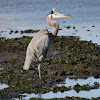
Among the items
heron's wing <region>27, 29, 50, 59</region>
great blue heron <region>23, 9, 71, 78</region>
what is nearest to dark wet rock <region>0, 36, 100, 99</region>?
great blue heron <region>23, 9, 71, 78</region>

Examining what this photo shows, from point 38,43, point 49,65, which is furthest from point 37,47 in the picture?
point 49,65

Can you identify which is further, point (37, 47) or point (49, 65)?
point (49, 65)

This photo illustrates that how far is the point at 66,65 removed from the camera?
14.6 metres

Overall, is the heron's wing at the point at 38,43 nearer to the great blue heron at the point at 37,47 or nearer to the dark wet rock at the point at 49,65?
the great blue heron at the point at 37,47

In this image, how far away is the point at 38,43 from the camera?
13078 millimetres

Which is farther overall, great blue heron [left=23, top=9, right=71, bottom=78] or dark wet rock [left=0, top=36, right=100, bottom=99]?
great blue heron [left=23, top=9, right=71, bottom=78]

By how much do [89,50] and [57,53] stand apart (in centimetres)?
159

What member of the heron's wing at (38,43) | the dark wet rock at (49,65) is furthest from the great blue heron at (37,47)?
the dark wet rock at (49,65)

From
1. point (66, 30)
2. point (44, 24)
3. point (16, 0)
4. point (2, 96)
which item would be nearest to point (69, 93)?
point (2, 96)

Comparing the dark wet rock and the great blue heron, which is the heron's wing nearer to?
the great blue heron

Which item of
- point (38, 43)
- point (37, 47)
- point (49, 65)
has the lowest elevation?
point (49, 65)

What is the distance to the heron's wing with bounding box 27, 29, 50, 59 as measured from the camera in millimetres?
13062

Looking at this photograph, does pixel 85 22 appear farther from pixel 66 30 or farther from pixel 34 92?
pixel 34 92

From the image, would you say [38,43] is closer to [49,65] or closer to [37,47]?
[37,47]
